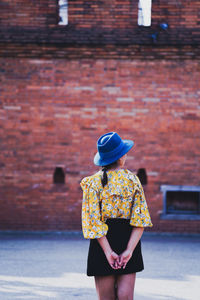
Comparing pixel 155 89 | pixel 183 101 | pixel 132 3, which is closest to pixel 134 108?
pixel 155 89

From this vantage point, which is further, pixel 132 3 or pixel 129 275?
pixel 132 3

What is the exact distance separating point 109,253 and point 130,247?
0.54 ft

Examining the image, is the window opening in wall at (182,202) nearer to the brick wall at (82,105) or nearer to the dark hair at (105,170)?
the brick wall at (82,105)

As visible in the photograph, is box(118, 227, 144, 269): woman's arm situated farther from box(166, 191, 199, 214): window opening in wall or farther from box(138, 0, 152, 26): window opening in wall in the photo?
box(138, 0, 152, 26): window opening in wall

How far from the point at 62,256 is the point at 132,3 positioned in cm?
537

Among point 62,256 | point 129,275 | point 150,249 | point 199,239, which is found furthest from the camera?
point 199,239

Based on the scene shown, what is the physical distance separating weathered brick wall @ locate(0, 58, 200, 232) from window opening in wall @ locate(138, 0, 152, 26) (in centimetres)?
87

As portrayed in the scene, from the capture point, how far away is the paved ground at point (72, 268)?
14.3 feet

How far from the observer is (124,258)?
8.23ft

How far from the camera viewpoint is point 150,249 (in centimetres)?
642

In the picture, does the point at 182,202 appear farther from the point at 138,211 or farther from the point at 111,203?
the point at 111,203

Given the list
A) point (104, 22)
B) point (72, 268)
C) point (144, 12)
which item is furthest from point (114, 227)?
point (144, 12)

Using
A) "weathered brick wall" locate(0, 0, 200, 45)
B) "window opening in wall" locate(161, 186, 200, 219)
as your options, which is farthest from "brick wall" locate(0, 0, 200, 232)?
"window opening in wall" locate(161, 186, 200, 219)

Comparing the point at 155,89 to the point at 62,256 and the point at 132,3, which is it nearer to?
the point at 132,3
